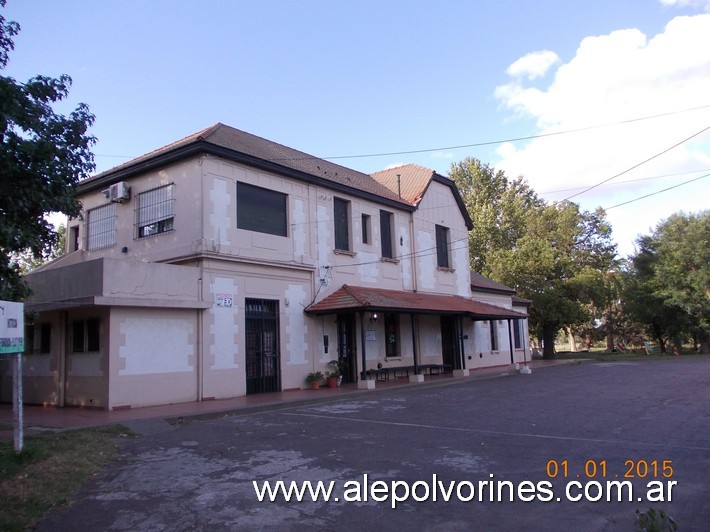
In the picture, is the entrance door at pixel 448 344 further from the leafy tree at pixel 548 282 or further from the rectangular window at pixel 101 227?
Result: the rectangular window at pixel 101 227

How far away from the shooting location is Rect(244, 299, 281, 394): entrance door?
652 inches

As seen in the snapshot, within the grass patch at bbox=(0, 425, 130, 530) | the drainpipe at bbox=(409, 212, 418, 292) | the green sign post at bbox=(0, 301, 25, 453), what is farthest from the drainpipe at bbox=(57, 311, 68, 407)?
the drainpipe at bbox=(409, 212, 418, 292)

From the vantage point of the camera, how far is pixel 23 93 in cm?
907

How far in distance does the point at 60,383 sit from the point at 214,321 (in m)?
4.41

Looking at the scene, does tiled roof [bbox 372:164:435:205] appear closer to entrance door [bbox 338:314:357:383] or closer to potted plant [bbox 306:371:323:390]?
entrance door [bbox 338:314:357:383]

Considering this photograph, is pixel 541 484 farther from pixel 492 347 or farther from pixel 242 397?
pixel 492 347

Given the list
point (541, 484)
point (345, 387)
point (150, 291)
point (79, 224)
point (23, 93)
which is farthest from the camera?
point (79, 224)

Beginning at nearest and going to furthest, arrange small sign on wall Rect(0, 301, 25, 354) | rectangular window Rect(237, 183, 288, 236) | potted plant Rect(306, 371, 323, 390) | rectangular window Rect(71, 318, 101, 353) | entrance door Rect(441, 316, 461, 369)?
small sign on wall Rect(0, 301, 25, 354) → rectangular window Rect(71, 318, 101, 353) → rectangular window Rect(237, 183, 288, 236) → potted plant Rect(306, 371, 323, 390) → entrance door Rect(441, 316, 461, 369)

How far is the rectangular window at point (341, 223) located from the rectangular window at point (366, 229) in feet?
3.26

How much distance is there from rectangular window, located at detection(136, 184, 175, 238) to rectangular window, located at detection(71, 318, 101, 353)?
11.9 ft

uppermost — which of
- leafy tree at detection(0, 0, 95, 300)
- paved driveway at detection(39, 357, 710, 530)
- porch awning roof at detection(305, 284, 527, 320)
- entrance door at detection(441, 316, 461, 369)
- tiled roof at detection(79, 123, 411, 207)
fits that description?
tiled roof at detection(79, 123, 411, 207)

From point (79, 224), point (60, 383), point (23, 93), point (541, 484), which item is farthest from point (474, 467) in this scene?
point (79, 224)

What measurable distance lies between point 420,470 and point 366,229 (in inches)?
622

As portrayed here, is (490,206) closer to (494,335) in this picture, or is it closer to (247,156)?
(494,335)
